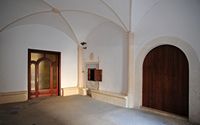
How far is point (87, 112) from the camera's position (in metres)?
4.55

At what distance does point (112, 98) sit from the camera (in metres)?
5.73

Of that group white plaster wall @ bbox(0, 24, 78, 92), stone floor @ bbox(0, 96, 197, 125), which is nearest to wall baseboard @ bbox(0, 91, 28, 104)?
white plaster wall @ bbox(0, 24, 78, 92)

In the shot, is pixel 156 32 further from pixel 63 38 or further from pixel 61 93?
pixel 61 93

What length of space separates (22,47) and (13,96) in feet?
6.56

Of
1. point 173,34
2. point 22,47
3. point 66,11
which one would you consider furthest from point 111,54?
point 22,47

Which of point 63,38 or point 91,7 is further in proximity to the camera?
point 63,38

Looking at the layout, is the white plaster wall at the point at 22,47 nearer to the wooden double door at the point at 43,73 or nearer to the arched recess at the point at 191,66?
the wooden double door at the point at 43,73

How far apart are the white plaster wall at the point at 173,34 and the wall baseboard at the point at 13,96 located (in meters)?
4.43

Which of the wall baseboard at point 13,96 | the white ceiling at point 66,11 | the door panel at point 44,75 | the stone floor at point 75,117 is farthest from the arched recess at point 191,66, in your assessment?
the wall baseboard at point 13,96

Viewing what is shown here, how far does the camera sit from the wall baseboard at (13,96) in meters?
5.61

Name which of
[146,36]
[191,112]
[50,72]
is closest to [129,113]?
[191,112]

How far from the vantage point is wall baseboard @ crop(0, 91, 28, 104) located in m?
5.61

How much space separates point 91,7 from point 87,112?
3.47 metres

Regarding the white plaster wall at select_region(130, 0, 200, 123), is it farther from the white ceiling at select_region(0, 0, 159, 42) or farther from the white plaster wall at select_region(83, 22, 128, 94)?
the white plaster wall at select_region(83, 22, 128, 94)
